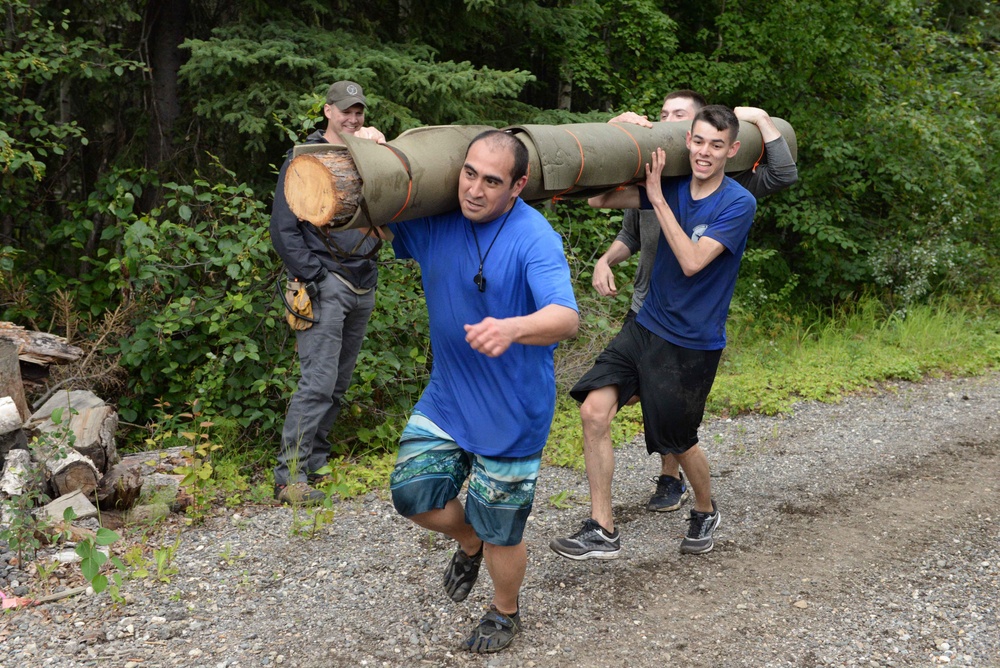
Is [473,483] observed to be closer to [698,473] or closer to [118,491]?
[698,473]

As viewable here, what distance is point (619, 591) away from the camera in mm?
4125

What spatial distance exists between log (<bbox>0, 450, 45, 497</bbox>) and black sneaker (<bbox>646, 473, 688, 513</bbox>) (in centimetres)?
335

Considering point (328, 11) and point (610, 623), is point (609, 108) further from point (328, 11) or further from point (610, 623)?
point (610, 623)

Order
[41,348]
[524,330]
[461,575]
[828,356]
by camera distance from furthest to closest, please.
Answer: [828,356] → [41,348] → [461,575] → [524,330]

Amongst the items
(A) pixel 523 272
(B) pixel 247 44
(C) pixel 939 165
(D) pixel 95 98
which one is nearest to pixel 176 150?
(D) pixel 95 98

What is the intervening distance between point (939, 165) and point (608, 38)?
14.5 feet

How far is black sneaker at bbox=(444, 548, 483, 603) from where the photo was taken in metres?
3.69

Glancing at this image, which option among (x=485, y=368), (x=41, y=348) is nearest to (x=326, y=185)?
(x=485, y=368)

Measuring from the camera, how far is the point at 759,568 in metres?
4.38

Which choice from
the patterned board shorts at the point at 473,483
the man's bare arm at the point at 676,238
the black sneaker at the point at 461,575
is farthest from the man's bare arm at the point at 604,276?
the black sneaker at the point at 461,575

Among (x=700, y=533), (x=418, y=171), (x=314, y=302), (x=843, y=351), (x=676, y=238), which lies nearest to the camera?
(x=418, y=171)

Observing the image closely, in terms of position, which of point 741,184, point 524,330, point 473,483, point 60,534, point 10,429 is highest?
point 741,184

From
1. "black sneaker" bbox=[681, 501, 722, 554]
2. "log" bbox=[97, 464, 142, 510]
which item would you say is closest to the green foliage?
"black sneaker" bbox=[681, 501, 722, 554]

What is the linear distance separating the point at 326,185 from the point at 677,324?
2.08m
